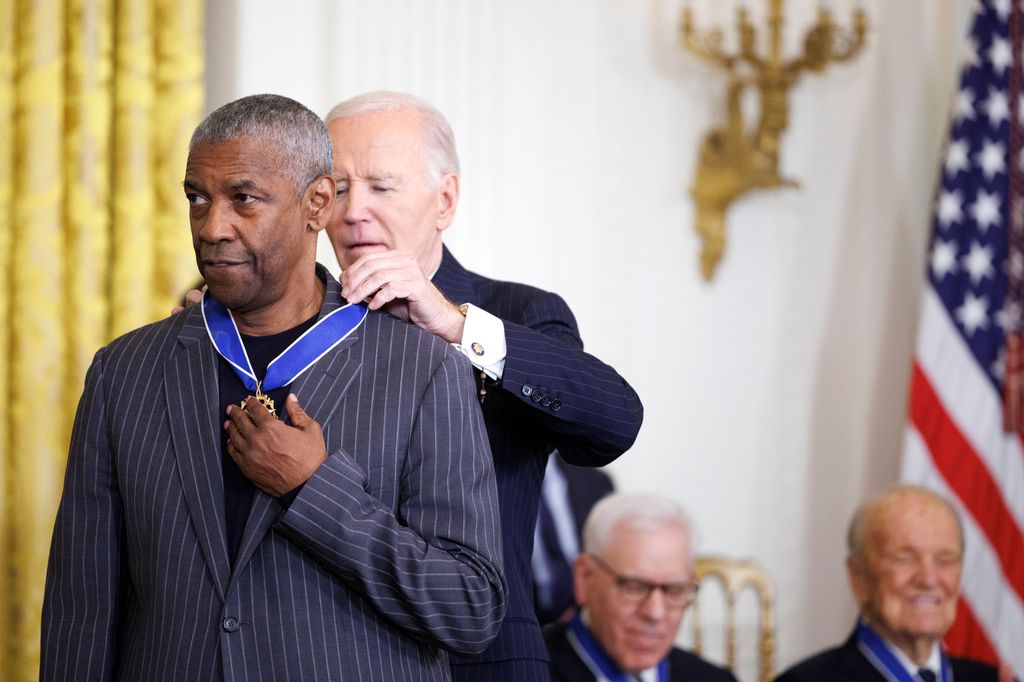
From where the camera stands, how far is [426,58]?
5531mm

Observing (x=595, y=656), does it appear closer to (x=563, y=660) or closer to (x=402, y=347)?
(x=563, y=660)

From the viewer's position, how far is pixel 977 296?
5.74 meters

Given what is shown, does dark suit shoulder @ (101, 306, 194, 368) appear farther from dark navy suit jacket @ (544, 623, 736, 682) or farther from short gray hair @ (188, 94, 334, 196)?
dark navy suit jacket @ (544, 623, 736, 682)

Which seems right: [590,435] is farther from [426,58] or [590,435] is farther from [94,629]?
[426,58]

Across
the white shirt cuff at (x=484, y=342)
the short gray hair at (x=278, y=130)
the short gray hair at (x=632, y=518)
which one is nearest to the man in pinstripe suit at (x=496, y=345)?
the white shirt cuff at (x=484, y=342)

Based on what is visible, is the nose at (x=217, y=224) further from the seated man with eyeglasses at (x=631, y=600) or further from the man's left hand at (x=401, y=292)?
the seated man with eyeglasses at (x=631, y=600)

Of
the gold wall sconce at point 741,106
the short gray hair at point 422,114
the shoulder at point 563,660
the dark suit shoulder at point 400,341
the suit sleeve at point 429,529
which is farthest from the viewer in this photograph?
the gold wall sconce at point 741,106

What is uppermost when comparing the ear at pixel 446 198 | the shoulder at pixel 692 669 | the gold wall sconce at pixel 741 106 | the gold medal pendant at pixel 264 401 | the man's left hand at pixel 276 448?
the gold wall sconce at pixel 741 106

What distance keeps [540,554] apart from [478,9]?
2.23m

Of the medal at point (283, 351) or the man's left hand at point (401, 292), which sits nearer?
the medal at point (283, 351)

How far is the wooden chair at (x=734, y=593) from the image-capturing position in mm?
5727

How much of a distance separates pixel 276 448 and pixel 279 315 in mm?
269

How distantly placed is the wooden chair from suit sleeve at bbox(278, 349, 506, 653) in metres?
3.81

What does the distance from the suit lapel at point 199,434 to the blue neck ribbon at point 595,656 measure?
92.3 inches
